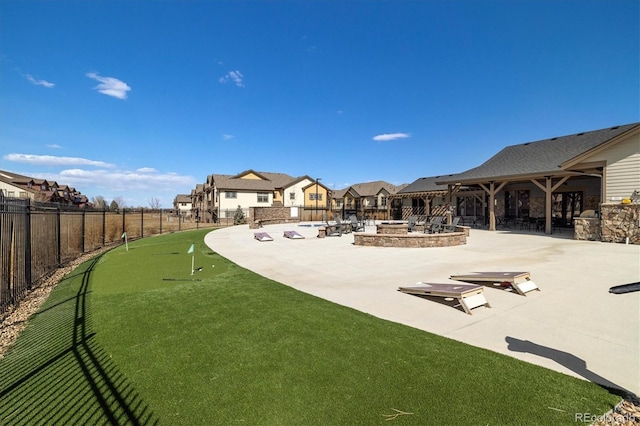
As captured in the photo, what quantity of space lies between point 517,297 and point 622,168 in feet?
43.2

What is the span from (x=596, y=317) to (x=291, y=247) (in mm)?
9696

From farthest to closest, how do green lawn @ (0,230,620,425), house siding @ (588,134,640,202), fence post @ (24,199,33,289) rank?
1. house siding @ (588,134,640,202)
2. fence post @ (24,199,33,289)
3. green lawn @ (0,230,620,425)

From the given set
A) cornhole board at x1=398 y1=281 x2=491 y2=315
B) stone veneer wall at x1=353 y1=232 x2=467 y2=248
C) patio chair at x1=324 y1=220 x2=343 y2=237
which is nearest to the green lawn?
cornhole board at x1=398 y1=281 x2=491 y2=315

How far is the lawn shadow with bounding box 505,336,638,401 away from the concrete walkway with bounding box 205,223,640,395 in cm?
1

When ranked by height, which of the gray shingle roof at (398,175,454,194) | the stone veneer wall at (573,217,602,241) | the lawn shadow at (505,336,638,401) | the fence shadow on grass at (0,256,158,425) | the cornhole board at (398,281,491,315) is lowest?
the fence shadow on grass at (0,256,158,425)

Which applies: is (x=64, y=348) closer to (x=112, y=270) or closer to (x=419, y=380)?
(x=419, y=380)

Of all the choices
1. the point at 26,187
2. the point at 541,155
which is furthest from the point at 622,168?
the point at 26,187

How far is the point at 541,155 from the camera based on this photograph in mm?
19562

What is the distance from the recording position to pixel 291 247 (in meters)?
12.5

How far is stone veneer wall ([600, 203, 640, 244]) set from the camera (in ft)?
40.1

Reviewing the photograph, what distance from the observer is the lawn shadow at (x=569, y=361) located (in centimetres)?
268

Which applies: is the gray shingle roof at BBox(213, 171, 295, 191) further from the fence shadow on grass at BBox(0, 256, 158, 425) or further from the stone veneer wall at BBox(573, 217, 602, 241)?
the fence shadow on grass at BBox(0, 256, 158, 425)

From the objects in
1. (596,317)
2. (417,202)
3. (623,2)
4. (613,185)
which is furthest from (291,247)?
(417,202)

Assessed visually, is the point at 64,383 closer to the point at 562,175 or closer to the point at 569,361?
the point at 569,361
